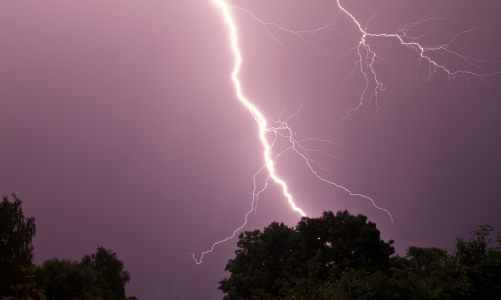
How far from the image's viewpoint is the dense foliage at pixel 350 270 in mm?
6852

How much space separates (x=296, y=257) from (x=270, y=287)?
215 centimetres

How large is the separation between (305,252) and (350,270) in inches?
256

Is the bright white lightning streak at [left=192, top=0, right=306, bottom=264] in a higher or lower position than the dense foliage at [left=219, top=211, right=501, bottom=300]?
higher

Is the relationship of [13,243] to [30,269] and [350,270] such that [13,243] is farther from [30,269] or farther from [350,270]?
[350,270]

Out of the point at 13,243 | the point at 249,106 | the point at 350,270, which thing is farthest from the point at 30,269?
the point at 249,106

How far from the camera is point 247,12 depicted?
90.0 feet

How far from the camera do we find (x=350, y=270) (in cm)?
846

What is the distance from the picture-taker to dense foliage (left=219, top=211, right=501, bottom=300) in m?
6.85

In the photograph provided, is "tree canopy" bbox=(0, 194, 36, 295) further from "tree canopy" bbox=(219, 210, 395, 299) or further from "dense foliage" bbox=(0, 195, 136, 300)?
"tree canopy" bbox=(219, 210, 395, 299)

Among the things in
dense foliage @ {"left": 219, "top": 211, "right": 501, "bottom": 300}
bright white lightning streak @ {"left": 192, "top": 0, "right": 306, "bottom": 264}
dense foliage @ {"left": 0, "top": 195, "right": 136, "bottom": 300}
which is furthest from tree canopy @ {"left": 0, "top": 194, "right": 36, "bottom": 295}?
bright white lightning streak @ {"left": 192, "top": 0, "right": 306, "bottom": 264}

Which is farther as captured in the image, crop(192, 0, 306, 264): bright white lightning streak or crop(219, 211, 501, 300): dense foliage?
Answer: crop(192, 0, 306, 264): bright white lightning streak

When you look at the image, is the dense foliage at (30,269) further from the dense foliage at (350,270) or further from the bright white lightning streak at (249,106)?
the bright white lightning streak at (249,106)

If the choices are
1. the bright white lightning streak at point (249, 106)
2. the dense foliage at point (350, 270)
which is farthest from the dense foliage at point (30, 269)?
the bright white lightning streak at point (249, 106)

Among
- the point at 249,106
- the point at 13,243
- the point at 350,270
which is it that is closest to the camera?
the point at 350,270
